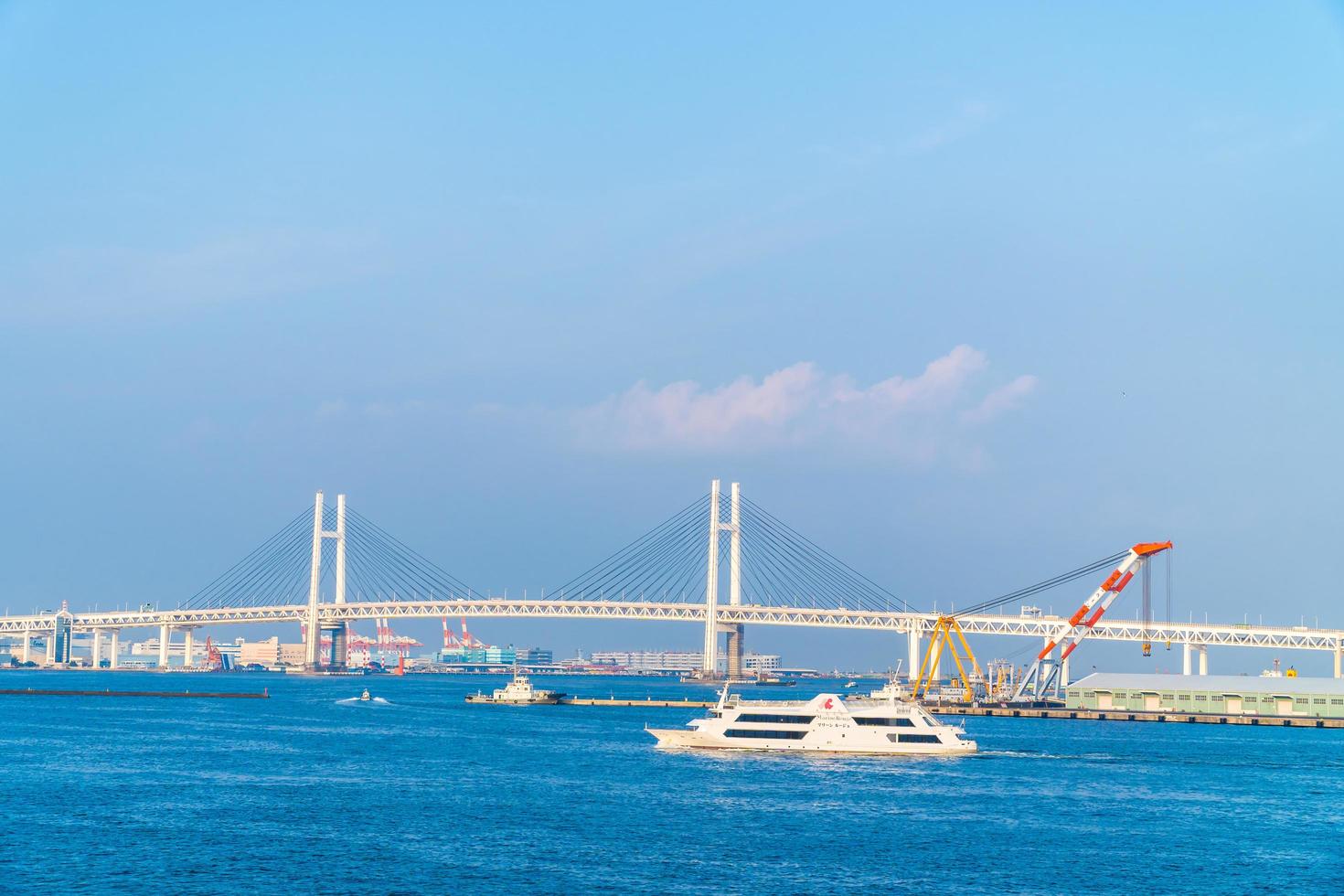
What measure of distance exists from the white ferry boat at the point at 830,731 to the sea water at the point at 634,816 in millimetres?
1070

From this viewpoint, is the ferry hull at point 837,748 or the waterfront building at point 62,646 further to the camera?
the waterfront building at point 62,646

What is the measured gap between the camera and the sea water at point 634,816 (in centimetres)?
3200

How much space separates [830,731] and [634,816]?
18858 millimetres

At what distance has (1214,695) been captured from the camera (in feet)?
289

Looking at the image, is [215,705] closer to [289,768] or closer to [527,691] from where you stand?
[527,691]

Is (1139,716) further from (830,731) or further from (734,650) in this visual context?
(734,650)

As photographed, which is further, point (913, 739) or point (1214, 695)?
point (1214, 695)

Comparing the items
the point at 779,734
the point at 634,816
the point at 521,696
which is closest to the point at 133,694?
the point at 521,696

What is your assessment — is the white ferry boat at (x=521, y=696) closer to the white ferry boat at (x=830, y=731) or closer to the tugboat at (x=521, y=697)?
the tugboat at (x=521, y=697)

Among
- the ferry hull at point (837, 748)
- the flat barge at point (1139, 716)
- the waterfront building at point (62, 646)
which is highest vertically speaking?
the ferry hull at point (837, 748)

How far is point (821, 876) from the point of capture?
32312 mm

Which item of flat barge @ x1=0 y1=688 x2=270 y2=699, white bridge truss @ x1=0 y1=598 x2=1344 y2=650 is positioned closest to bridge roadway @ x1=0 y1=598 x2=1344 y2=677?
white bridge truss @ x1=0 y1=598 x2=1344 y2=650

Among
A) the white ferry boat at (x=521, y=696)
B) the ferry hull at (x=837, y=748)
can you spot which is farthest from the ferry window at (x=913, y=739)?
the white ferry boat at (x=521, y=696)

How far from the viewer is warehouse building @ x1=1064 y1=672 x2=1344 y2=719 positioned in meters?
86.4
